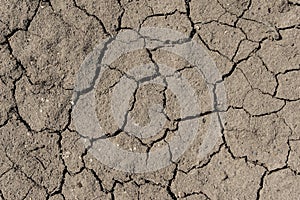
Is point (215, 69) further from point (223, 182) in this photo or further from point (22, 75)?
point (22, 75)

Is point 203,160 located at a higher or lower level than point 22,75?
lower

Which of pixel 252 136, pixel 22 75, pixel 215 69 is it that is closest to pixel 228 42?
pixel 215 69

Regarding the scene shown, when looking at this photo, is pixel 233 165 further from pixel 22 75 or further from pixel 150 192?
pixel 22 75

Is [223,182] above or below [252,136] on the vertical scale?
below

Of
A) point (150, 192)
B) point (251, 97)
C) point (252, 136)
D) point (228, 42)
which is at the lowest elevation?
point (150, 192)

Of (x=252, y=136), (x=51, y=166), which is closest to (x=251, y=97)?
(x=252, y=136)
